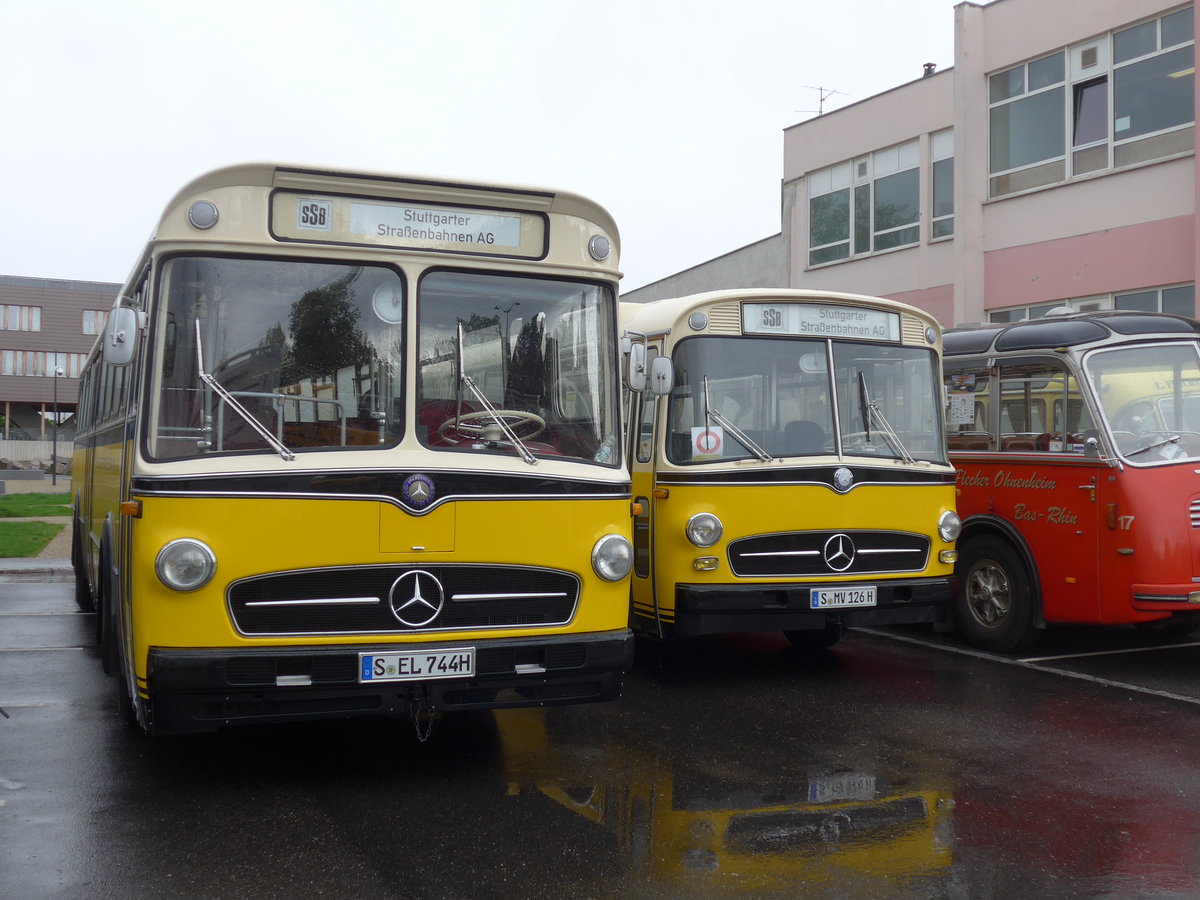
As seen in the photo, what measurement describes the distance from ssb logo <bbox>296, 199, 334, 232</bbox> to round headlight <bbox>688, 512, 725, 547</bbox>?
339 cm

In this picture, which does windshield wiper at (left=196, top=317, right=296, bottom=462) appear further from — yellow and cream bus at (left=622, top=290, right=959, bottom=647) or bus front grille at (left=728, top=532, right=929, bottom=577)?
bus front grille at (left=728, top=532, right=929, bottom=577)

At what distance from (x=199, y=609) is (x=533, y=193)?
8.58 feet

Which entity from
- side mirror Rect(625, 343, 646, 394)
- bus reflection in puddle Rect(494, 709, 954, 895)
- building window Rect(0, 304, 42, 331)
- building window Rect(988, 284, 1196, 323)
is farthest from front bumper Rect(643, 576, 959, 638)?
building window Rect(0, 304, 42, 331)

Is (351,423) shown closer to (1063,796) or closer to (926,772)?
(926,772)

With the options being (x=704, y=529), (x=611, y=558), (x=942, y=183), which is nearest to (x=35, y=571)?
(x=704, y=529)

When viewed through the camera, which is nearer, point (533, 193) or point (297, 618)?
point (297, 618)

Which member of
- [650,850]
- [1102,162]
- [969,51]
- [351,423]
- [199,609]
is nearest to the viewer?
[650,850]

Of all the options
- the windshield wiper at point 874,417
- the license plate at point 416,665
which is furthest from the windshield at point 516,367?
the windshield wiper at point 874,417

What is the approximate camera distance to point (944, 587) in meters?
8.77

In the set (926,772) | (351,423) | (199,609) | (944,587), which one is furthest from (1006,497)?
(199,609)

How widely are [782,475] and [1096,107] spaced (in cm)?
1610

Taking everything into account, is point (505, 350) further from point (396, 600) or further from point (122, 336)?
point (122, 336)

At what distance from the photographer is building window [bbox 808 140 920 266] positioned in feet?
85.0

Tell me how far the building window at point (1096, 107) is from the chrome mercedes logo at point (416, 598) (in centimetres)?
1789
